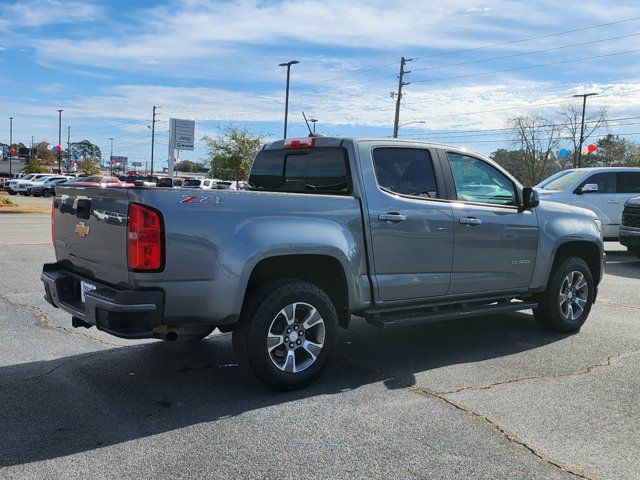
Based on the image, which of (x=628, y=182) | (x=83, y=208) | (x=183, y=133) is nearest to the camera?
(x=83, y=208)

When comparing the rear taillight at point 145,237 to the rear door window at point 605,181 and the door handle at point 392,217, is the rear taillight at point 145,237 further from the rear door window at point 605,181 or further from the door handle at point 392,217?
the rear door window at point 605,181

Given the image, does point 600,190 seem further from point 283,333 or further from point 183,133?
point 183,133

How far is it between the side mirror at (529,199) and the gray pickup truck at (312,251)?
0.02 meters

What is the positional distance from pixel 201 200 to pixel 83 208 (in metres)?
1.03

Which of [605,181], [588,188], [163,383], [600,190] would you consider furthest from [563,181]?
[163,383]

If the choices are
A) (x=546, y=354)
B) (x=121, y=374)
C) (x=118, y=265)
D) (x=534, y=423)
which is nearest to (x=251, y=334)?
(x=118, y=265)

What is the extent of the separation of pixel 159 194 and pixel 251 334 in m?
1.14

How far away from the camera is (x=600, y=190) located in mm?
13922

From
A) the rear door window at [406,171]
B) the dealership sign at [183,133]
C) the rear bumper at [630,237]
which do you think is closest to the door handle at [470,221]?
the rear door window at [406,171]

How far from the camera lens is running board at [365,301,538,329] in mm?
4797

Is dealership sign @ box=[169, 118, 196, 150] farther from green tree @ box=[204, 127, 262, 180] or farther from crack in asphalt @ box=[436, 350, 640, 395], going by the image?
crack in asphalt @ box=[436, 350, 640, 395]

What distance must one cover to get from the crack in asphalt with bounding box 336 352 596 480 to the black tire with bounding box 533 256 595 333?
229cm

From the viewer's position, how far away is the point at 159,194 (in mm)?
3785

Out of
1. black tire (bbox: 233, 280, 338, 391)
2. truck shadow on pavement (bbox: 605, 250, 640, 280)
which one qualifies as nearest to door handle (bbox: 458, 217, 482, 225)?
black tire (bbox: 233, 280, 338, 391)
